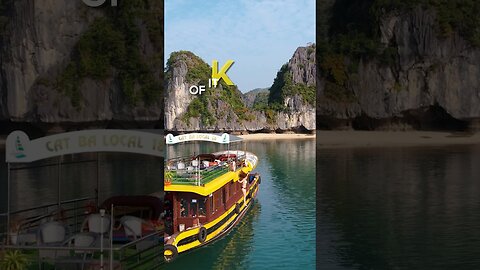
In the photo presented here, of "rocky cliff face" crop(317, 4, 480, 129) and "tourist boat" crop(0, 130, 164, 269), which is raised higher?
"rocky cliff face" crop(317, 4, 480, 129)

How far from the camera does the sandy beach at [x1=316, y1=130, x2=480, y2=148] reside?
74375mm

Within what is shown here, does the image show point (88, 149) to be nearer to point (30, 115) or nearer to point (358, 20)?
point (30, 115)

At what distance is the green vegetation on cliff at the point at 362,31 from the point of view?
76562mm

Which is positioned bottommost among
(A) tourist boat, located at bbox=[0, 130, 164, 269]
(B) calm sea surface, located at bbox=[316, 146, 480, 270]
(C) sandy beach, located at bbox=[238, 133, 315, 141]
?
(B) calm sea surface, located at bbox=[316, 146, 480, 270]

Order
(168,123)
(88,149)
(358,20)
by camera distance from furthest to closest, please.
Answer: (168,123) < (358,20) < (88,149)

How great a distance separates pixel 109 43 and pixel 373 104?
140 feet

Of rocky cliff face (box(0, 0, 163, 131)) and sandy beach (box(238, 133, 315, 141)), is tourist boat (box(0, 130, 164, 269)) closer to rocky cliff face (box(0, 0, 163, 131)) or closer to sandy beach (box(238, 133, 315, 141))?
rocky cliff face (box(0, 0, 163, 131))

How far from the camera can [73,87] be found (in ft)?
249

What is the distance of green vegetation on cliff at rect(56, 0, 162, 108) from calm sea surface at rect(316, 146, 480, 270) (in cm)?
4489

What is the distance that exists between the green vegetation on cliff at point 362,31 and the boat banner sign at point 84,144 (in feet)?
250

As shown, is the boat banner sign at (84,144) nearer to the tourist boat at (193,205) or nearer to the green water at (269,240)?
the tourist boat at (193,205)

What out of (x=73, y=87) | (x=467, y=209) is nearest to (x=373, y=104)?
(x=73, y=87)

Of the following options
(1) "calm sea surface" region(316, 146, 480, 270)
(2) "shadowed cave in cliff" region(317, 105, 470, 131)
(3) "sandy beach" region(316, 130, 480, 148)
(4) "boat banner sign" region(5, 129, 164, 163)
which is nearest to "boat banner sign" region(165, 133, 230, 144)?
(1) "calm sea surface" region(316, 146, 480, 270)

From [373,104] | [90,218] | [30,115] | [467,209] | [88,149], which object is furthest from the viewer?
[373,104]
